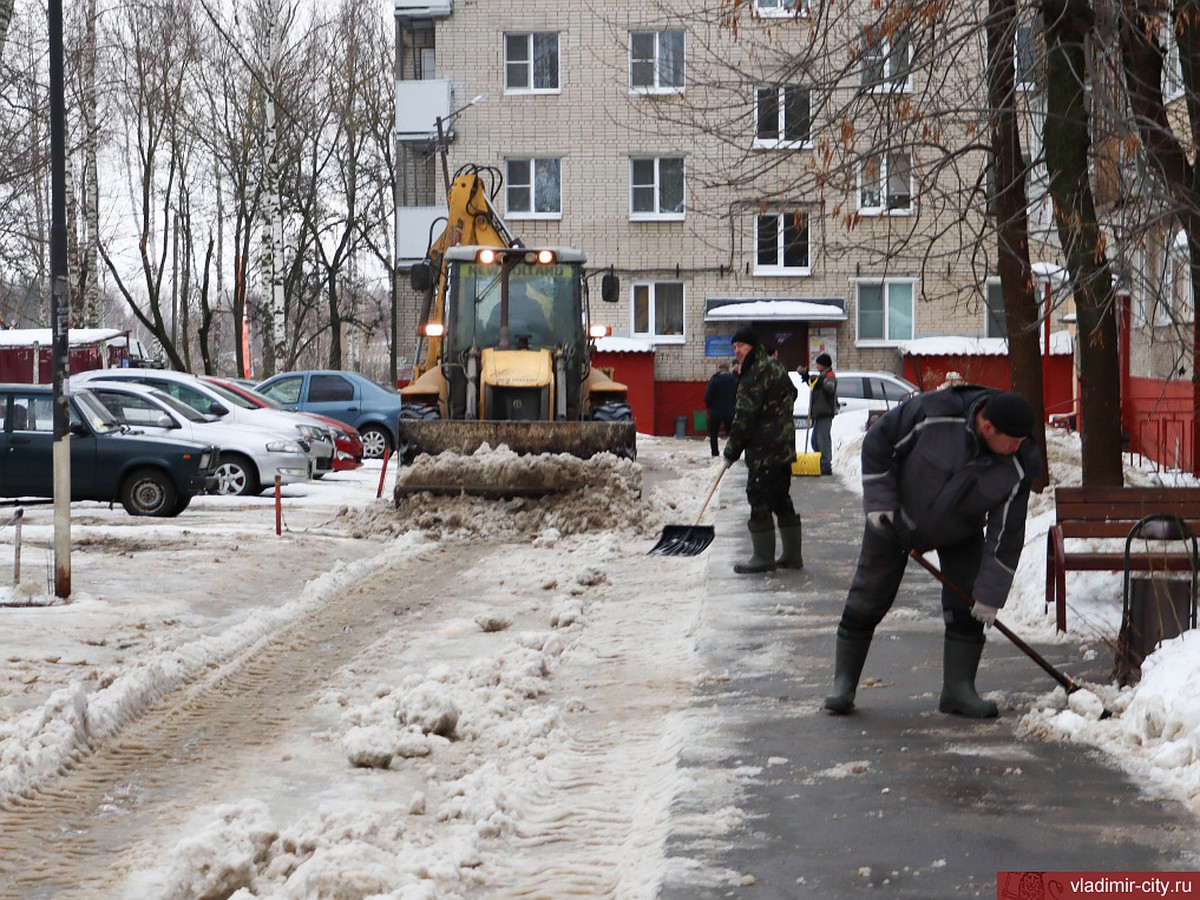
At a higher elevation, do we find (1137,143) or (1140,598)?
(1137,143)

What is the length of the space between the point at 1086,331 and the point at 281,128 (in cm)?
3428

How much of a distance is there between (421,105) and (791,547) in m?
29.5

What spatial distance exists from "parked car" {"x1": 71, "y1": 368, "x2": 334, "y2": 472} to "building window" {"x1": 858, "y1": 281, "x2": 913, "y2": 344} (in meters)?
20.5

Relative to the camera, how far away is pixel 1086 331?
1120cm

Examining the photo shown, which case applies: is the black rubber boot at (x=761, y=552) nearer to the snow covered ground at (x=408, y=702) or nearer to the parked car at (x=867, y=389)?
the snow covered ground at (x=408, y=702)

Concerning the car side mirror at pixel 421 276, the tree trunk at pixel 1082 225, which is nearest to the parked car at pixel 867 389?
the car side mirror at pixel 421 276

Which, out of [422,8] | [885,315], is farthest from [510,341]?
[422,8]

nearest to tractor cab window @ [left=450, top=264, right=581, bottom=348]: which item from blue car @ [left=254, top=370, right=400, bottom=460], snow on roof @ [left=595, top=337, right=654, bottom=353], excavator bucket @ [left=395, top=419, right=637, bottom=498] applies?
excavator bucket @ [left=395, top=419, right=637, bottom=498]

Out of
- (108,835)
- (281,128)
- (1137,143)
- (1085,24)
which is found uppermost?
(281,128)

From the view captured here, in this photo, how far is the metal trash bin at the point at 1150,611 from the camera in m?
7.32

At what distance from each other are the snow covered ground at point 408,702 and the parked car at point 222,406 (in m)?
6.40

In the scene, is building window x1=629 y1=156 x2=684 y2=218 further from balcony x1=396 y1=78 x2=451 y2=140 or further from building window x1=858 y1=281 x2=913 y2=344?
building window x1=858 y1=281 x2=913 y2=344

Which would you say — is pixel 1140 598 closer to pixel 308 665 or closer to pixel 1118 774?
pixel 1118 774

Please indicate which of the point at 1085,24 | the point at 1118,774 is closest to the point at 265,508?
the point at 1085,24
